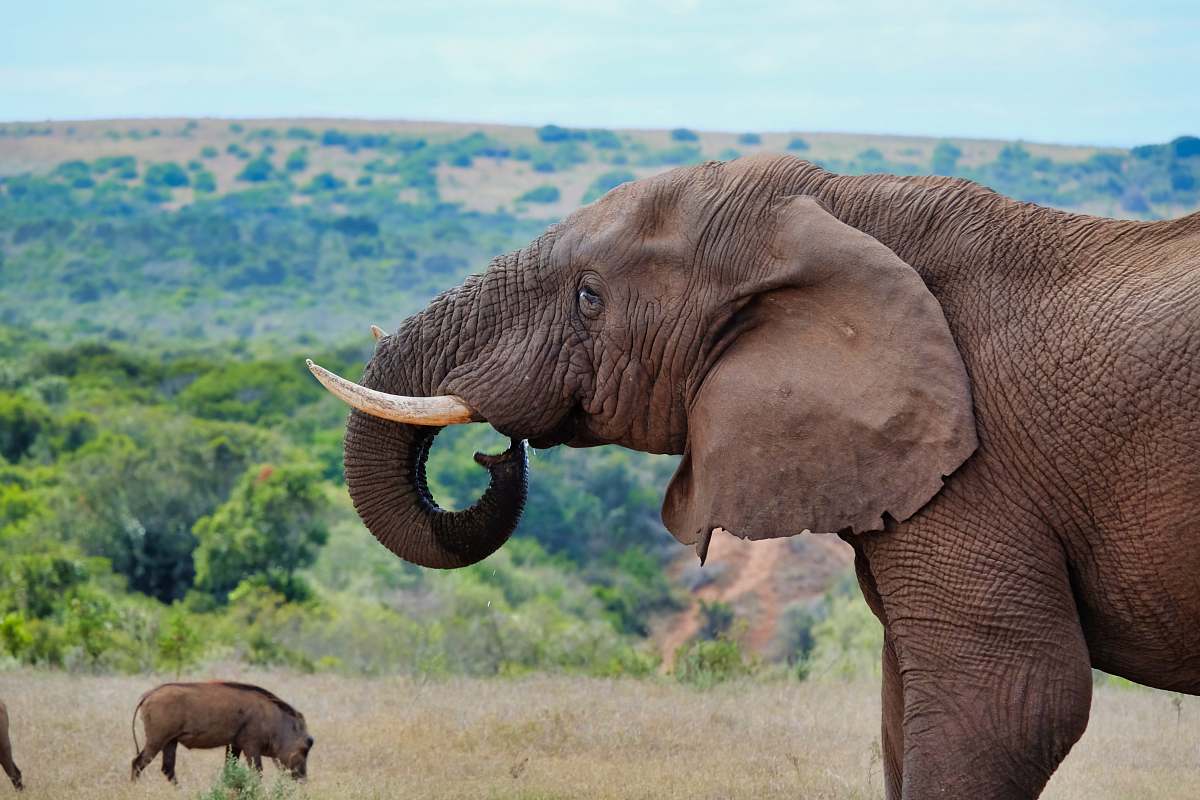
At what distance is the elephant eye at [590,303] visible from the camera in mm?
5266

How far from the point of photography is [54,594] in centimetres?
1573

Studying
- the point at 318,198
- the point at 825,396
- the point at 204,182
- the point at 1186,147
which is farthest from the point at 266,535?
the point at 204,182

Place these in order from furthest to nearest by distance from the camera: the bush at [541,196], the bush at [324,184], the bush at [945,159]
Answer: the bush at [324,184] → the bush at [541,196] → the bush at [945,159]

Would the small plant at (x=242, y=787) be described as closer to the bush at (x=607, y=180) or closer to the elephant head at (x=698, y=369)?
the elephant head at (x=698, y=369)

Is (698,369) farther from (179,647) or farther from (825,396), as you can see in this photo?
(179,647)

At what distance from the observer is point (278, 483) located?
19.8 metres

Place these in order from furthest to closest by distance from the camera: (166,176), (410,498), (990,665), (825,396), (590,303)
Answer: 1. (166,176)
2. (410,498)
3. (590,303)
4. (825,396)
5. (990,665)

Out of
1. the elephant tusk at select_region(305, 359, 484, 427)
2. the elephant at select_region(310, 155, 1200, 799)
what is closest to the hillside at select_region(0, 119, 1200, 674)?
the elephant tusk at select_region(305, 359, 484, 427)

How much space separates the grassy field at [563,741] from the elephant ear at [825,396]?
253 centimetres

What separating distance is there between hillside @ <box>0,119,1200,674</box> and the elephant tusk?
1953 mm

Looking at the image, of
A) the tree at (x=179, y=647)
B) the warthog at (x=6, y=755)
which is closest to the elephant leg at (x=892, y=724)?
the warthog at (x=6, y=755)

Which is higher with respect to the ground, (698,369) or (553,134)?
(698,369)

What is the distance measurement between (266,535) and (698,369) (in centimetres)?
1530

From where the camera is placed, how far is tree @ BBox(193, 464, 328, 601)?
19.1 metres
